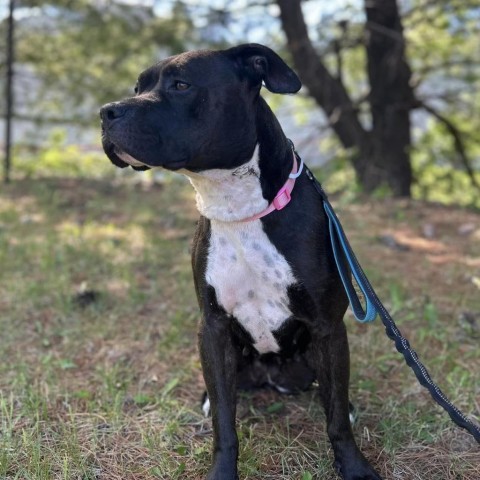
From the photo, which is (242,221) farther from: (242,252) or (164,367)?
(164,367)

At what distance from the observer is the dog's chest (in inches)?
91.7

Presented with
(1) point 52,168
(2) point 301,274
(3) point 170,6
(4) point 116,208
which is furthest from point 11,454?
(1) point 52,168

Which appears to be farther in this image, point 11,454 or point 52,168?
point 52,168

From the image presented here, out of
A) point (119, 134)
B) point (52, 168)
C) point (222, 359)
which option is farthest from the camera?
point (52, 168)

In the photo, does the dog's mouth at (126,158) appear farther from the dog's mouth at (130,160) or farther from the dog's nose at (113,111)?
the dog's nose at (113,111)

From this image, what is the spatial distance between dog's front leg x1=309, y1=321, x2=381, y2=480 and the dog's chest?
189 mm

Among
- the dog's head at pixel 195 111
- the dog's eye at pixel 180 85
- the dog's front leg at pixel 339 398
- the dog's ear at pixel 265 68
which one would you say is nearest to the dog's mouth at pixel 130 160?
the dog's head at pixel 195 111

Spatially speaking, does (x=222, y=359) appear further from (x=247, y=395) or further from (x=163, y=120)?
(x=163, y=120)

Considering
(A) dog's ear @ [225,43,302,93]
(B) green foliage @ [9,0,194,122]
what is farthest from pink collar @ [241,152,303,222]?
(B) green foliage @ [9,0,194,122]

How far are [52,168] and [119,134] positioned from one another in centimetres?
862

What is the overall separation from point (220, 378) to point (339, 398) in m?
0.45

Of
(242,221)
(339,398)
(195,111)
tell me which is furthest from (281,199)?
(339,398)

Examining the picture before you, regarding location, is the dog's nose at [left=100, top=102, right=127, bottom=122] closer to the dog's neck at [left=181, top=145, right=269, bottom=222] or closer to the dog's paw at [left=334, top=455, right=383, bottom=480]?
the dog's neck at [left=181, top=145, right=269, bottom=222]

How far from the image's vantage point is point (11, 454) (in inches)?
96.7
